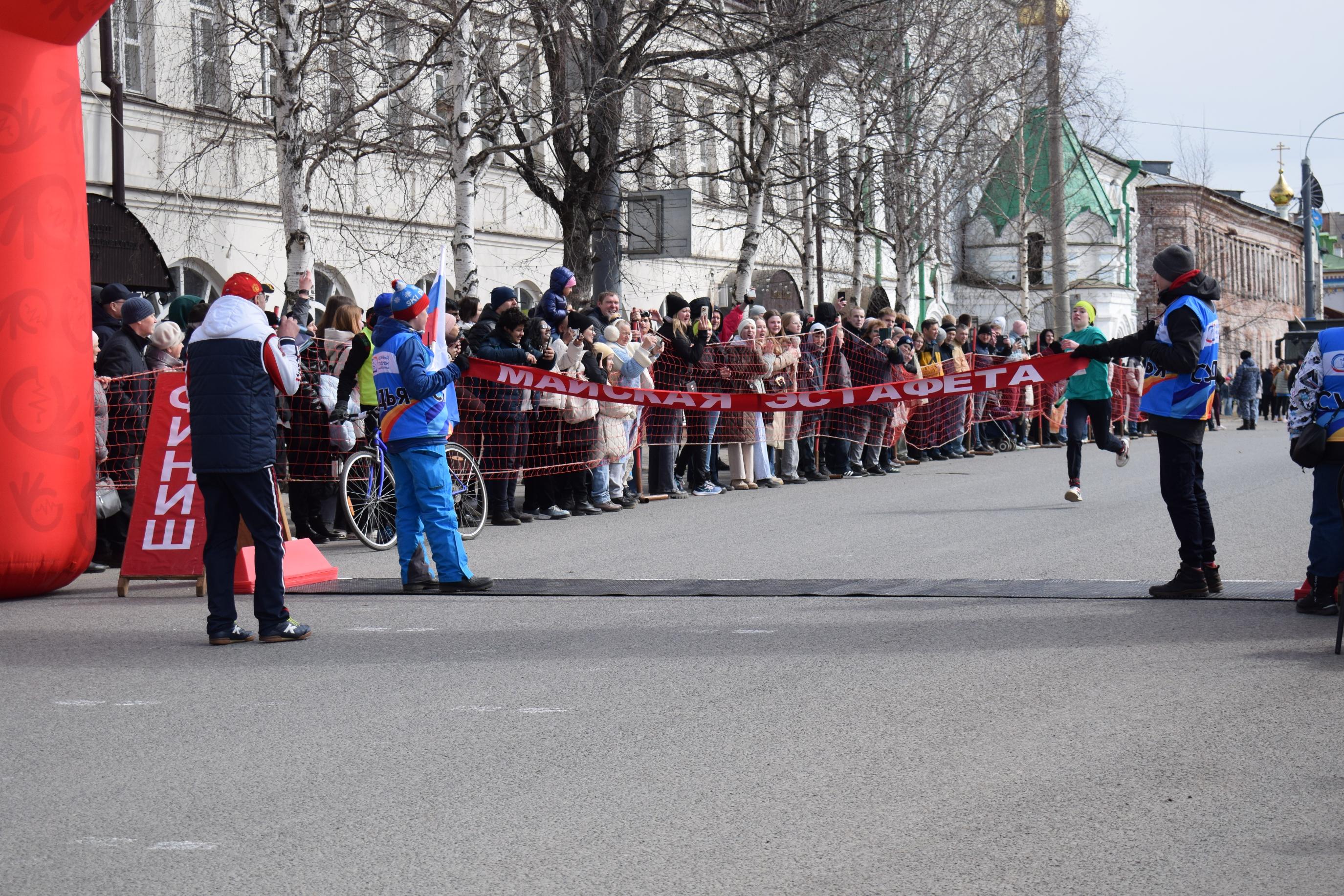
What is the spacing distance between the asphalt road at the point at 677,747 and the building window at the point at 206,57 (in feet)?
39.4

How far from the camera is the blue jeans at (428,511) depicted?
10164 mm

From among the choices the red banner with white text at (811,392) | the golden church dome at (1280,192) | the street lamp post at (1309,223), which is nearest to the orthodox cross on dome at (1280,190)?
the golden church dome at (1280,192)

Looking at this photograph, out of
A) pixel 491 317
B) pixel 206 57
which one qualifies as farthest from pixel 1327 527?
pixel 206 57

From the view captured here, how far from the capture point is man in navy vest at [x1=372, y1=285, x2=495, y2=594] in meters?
10.1

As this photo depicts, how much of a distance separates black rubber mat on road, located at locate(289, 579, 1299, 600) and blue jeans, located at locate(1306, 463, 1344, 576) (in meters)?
0.63

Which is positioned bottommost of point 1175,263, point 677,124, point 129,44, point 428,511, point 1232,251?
point 428,511

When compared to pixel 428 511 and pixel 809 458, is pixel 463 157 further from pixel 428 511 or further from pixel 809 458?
pixel 428 511

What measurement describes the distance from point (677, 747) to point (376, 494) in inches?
304

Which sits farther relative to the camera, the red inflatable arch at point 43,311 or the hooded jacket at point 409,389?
the red inflatable arch at point 43,311

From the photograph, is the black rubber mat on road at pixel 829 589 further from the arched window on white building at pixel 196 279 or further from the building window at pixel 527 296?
the building window at pixel 527 296

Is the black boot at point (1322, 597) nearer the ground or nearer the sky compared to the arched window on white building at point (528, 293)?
nearer the ground

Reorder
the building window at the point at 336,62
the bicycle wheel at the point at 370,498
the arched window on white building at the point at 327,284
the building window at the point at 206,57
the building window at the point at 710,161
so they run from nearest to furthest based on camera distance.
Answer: the bicycle wheel at the point at 370,498 < the building window at the point at 336,62 < the building window at the point at 206,57 < the arched window on white building at the point at 327,284 < the building window at the point at 710,161

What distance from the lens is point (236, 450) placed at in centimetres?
866

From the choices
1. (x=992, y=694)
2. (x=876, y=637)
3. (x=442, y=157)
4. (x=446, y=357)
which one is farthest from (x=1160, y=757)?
(x=442, y=157)
